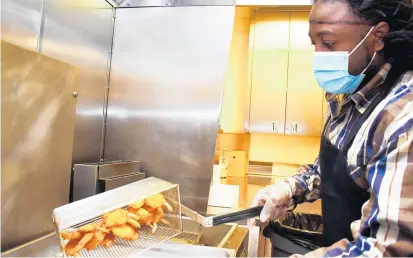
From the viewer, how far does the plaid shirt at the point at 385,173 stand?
0.64 metres

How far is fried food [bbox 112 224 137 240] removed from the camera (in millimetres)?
939

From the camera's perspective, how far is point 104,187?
1543 mm


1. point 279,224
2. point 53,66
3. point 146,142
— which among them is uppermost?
point 53,66

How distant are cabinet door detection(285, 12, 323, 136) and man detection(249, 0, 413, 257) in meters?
2.07

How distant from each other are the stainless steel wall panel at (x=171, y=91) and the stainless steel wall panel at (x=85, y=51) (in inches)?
4.0

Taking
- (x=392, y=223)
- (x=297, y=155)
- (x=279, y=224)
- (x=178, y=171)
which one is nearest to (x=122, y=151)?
(x=178, y=171)

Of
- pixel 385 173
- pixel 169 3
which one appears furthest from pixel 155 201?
pixel 169 3

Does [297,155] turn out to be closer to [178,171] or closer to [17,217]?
[178,171]

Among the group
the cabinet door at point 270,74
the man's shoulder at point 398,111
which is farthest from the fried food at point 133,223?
the cabinet door at point 270,74

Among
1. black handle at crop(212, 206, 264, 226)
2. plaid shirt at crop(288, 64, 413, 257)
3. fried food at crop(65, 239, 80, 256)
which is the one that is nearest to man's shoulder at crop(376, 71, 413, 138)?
plaid shirt at crop(288, 64, 413, 257)

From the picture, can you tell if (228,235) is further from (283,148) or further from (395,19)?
(283,148)

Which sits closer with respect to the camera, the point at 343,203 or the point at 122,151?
the point at 343,203

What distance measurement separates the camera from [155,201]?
1.07 meters

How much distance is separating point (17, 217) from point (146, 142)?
983mm
